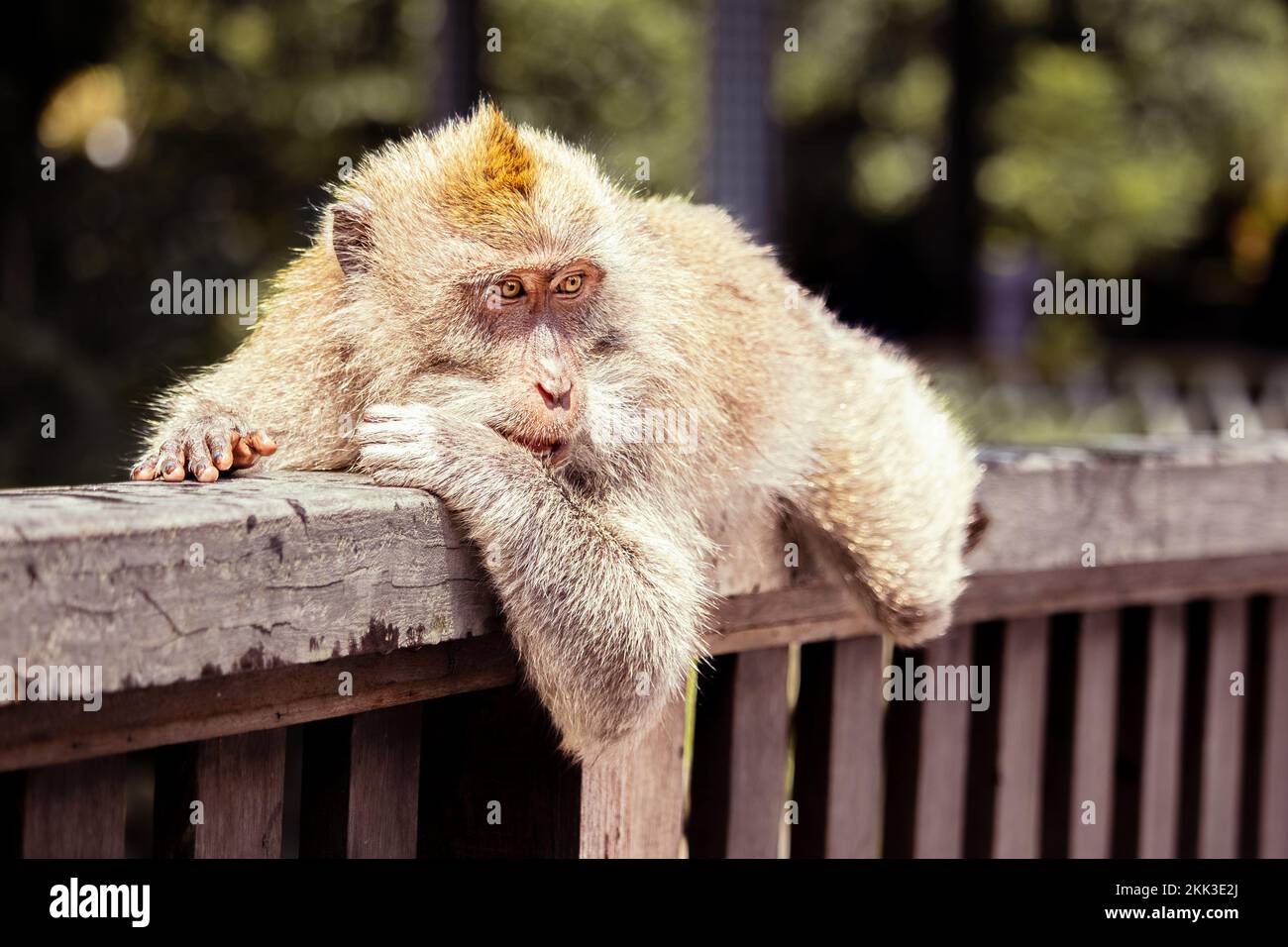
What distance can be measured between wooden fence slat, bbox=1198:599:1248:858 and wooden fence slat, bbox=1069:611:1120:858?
0.27m

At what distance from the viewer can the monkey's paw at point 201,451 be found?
1844 mm

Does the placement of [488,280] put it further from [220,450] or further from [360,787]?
[360,787]

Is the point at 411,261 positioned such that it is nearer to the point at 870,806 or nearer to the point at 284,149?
the point at 870,806

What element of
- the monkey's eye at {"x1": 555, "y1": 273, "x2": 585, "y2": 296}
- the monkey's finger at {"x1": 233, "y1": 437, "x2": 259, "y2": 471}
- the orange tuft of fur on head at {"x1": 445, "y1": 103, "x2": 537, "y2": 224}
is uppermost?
the orange tuft of fur on head at {"x1": 445, "y1": 103, "x2": 537, "y2": 224}

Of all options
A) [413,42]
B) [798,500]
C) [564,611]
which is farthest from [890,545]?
[413,42]

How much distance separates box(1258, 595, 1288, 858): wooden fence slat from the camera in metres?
3.05

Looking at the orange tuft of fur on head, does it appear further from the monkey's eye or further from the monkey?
the monkey's eye

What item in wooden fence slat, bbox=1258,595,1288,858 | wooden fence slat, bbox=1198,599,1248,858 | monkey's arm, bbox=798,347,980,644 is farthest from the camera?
wooden fence slat, bbox=1258,595,1288,858

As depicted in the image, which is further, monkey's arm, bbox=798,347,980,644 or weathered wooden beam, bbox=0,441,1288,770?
monkey's arm, bbox=798,347,980,644

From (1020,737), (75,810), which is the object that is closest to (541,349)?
(75,810)

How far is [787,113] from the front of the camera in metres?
19.9

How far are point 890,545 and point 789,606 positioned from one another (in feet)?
0.85

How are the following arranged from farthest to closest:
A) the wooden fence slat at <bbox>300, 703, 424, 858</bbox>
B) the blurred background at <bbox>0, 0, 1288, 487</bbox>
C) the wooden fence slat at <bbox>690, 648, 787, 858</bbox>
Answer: the blurred background at <bbox>0, 0, 1288, 487</bbox>, the wooden fence slat at <bbox>690, 648, 787, 858</bbox>, the wooden fence slat at <bbox>300, 703, 424, 858</bbox>

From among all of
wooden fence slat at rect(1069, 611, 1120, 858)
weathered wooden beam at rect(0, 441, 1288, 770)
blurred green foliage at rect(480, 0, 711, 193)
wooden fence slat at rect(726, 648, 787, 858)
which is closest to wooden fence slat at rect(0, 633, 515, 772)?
weathered wooden beam at rect(0, 441, 1288, 770)
